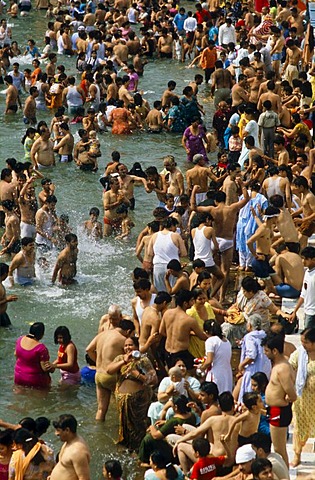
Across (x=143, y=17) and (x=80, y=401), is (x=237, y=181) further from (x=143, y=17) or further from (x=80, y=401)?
(x=143, y=17)

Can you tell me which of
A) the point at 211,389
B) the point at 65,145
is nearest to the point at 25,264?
the point at 211,389

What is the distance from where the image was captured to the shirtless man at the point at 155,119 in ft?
79.2

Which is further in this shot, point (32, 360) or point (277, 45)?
point (277, 45)

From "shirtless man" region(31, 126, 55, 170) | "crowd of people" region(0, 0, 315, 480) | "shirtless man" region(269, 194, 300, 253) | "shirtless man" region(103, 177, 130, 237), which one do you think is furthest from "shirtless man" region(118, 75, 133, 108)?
"shirtless man" region(269, 194, 300, 253)

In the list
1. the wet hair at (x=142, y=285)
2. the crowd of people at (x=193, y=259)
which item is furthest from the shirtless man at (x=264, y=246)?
the wet hair at (x=142, y=285)

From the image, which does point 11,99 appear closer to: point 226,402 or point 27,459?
point 226,402

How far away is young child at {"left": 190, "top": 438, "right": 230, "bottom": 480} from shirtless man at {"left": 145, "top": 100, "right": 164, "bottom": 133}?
1393 cm

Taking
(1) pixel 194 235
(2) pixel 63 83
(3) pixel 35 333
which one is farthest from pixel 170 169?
(2) pixel 63 83

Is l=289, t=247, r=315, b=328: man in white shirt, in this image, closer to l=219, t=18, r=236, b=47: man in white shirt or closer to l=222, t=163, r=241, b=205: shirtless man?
l=222, t=163, r=241, b=205: shirtless man

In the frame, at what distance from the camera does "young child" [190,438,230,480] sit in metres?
10.6

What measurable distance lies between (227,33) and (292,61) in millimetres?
4562

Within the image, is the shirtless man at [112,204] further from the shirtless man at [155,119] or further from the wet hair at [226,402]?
the wet hair at [226,402]

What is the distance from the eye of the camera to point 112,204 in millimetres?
18484

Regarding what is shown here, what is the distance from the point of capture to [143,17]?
109ft
